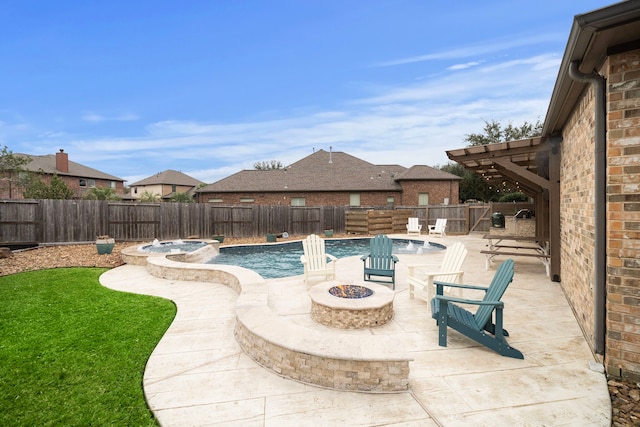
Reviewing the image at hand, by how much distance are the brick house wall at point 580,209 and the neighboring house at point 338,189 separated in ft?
63.5

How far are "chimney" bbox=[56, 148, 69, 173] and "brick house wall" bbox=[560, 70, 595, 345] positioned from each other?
137 feet

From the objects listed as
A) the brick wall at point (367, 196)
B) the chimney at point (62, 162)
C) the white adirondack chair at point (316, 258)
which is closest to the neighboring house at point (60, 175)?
the chimney at point (62, 162)

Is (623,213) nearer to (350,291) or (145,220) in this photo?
(350,291)

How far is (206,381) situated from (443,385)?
2301 mm

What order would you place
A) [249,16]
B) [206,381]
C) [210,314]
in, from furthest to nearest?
[249,16]
[210,314]
[206,381]

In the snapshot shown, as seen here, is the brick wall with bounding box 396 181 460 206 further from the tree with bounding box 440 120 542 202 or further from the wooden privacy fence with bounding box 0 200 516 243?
the tree with bounding box 440 120 542 202

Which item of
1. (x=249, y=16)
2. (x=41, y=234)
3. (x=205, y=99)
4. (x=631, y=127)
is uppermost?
(x=205, y=99)

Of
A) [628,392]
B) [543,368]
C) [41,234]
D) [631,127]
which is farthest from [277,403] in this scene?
[41,234]

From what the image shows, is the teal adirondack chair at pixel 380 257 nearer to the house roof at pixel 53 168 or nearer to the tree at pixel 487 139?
the tree at pixel 487 139

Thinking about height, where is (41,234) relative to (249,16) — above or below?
below

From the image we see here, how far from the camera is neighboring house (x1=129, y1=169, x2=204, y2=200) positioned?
45031 millimetres

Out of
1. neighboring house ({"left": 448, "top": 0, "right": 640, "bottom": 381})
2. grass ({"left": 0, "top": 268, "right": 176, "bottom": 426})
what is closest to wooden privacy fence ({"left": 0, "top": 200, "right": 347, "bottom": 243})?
grass ({"left": 0, "top": 268, "right": 176, "bottom": 426})

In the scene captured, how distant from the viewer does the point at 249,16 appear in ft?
41.0

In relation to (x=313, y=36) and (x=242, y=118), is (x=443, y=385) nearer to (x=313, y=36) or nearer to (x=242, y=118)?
(x=313, y=36)
